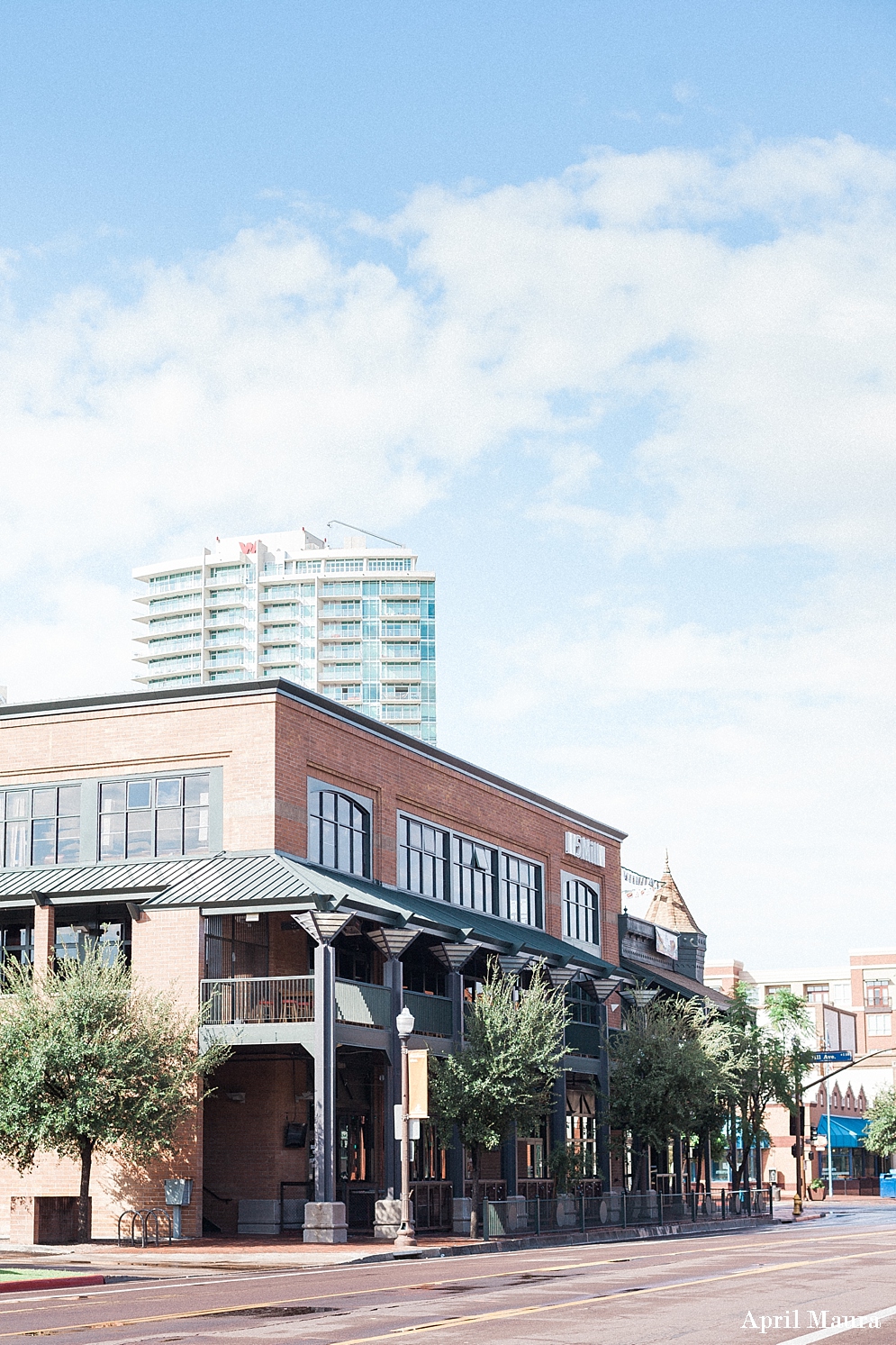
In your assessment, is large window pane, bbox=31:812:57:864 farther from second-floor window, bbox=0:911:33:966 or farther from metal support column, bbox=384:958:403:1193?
metal support column, bbox=384:958:403:1193

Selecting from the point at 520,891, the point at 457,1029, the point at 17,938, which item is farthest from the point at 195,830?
the point at 520,891

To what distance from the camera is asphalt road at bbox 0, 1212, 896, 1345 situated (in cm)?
1603

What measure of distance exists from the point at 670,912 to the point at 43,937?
172 feet

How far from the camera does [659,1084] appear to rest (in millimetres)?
49281

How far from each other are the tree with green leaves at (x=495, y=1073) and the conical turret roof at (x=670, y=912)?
149 feet

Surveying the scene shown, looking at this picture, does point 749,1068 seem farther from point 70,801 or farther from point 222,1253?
point 222,1253

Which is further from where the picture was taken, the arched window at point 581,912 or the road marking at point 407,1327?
the arched window at point 581,912

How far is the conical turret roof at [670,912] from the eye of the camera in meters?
86.3

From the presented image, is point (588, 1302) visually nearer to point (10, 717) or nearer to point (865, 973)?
point (10, 717)

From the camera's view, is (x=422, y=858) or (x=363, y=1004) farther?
(x=422, y=858)

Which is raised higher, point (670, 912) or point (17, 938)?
point (670, 912)

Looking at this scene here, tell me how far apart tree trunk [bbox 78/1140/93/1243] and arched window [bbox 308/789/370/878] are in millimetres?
9474

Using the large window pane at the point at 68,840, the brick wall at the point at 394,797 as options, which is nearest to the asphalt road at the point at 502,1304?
the brick wall at the point at 394,797

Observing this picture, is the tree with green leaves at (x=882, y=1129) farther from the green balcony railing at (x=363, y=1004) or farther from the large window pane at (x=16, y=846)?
the large window pane at (x=16, y=846)
